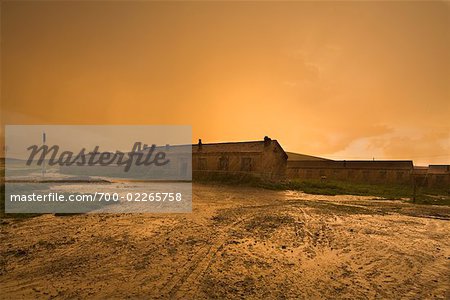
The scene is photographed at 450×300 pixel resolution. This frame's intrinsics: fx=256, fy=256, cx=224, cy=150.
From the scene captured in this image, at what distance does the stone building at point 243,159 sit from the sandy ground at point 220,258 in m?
18.2

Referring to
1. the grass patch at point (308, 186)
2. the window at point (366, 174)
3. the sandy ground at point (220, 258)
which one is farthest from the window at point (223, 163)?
the window at point (366, 174)

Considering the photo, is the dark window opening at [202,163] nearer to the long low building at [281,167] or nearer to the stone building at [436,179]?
the long low building at [281,167]

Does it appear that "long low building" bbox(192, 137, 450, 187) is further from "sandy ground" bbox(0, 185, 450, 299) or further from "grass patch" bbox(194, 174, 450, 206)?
"sandy ground" bbox(0, 185, 450, 299)

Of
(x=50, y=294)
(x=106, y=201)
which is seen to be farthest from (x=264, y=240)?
(x=106, y=201)

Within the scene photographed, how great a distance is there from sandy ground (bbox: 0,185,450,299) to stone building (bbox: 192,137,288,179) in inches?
715

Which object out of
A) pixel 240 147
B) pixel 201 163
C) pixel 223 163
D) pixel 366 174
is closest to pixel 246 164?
pixel 240 147

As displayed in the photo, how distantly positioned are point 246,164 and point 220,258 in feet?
76.3

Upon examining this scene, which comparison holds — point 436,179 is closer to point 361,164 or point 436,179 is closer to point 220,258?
point 361,164

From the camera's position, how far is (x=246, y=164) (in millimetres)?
29344

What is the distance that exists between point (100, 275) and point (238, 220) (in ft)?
19.4

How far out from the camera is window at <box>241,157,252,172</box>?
29.0 meters

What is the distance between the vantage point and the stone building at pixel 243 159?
28.6 metres

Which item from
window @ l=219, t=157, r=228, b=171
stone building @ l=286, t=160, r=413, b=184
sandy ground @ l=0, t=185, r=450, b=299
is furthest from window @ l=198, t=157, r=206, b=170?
sandy ground @ l=0, t=185, r=450, b=299

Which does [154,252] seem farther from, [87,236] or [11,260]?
[11,260]
